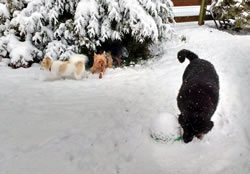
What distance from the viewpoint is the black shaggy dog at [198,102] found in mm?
2645

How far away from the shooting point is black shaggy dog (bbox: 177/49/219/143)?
8.68ft

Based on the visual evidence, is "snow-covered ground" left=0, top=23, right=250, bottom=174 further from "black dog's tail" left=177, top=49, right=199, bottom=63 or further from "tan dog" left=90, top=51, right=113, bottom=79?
"black dog's tail" left=177, top=49, right=199, bottom=63

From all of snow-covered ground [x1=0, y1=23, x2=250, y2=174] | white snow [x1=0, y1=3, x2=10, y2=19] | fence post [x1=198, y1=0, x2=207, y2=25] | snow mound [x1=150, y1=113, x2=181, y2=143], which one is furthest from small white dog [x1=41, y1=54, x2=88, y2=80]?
fence post [x1=198, y1=0, x2=207, y2=25]

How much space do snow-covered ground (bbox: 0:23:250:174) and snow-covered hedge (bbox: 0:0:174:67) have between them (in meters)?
0.67

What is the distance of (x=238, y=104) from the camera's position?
3719 mm

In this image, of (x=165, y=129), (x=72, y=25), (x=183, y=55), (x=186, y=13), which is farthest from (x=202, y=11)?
(x=165, y=129)

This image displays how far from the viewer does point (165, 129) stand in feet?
9.51

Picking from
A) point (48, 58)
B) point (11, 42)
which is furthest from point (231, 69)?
point (11, 42)

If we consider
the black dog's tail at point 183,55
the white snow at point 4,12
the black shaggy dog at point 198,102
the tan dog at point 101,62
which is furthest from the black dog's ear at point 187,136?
the white snow at point 4,12

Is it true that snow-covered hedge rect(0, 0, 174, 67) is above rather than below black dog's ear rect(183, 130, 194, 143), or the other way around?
above

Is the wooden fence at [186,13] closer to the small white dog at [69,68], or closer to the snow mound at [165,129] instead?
the small white dog at [69,68]

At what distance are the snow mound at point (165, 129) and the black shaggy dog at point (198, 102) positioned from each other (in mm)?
121

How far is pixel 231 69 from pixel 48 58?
13.3 feet

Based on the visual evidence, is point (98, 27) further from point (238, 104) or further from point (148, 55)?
point (238, 104)
